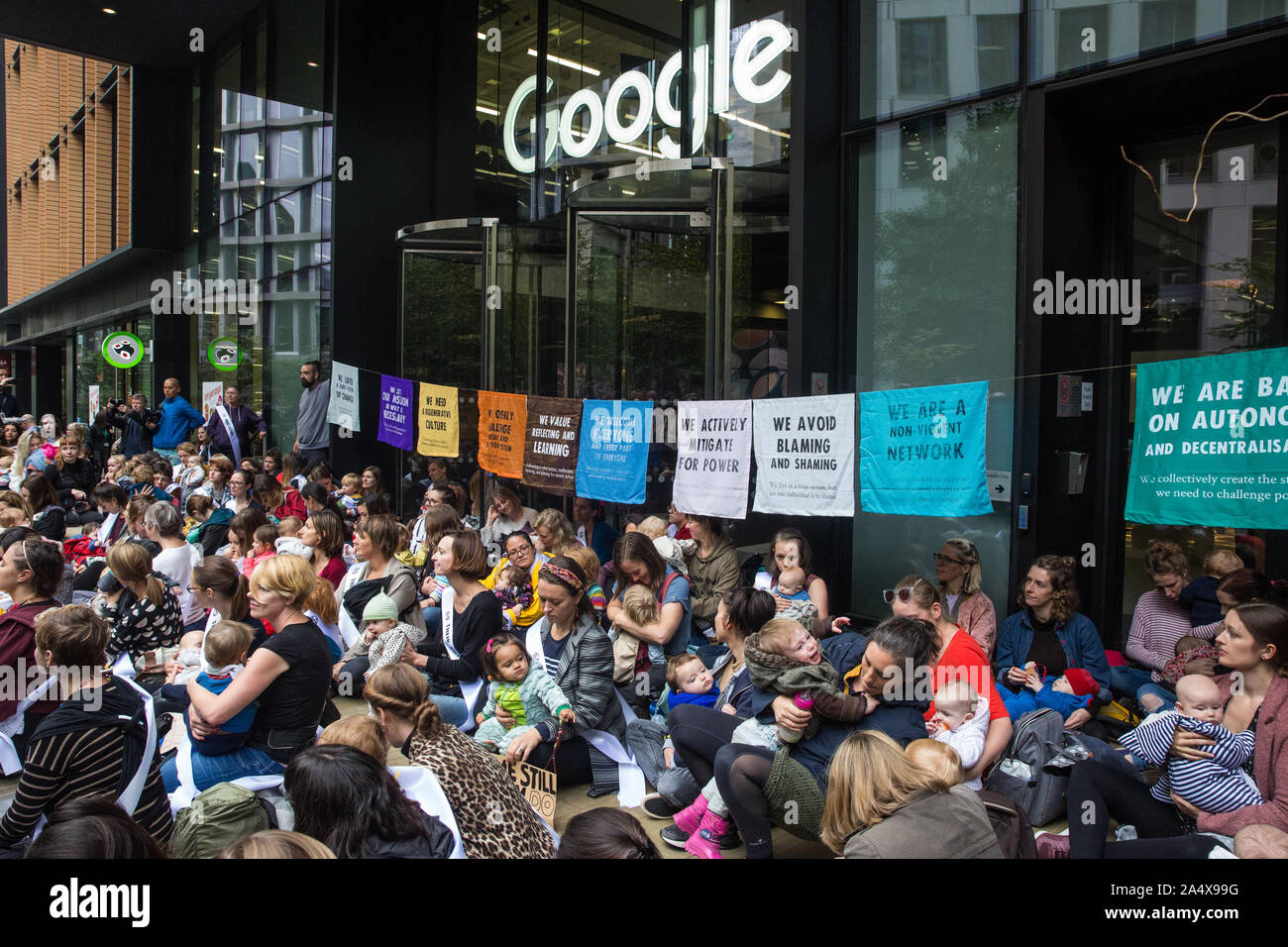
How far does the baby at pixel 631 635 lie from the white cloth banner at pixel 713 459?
5.04 ft

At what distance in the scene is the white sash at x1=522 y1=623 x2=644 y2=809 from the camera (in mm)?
5039

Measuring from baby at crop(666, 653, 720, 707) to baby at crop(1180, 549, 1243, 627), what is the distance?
295 centimetres

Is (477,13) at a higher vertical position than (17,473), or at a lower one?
higher

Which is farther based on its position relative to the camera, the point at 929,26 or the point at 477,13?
the point at 477,13

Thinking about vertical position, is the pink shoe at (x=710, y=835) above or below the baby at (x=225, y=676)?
below

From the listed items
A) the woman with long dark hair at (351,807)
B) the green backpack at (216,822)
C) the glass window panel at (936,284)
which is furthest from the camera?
the glass window panel at (936,284)

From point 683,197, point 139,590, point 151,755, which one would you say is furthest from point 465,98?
point 151,755

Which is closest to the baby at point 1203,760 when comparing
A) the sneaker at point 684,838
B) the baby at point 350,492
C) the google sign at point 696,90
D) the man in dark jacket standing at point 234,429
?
the sneaker at point 684,838

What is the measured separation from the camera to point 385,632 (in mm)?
Result: 6133

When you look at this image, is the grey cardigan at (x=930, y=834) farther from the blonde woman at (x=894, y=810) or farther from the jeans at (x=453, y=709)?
the jeans at (x=453, y=709)

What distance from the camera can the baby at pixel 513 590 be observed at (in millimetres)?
6637
